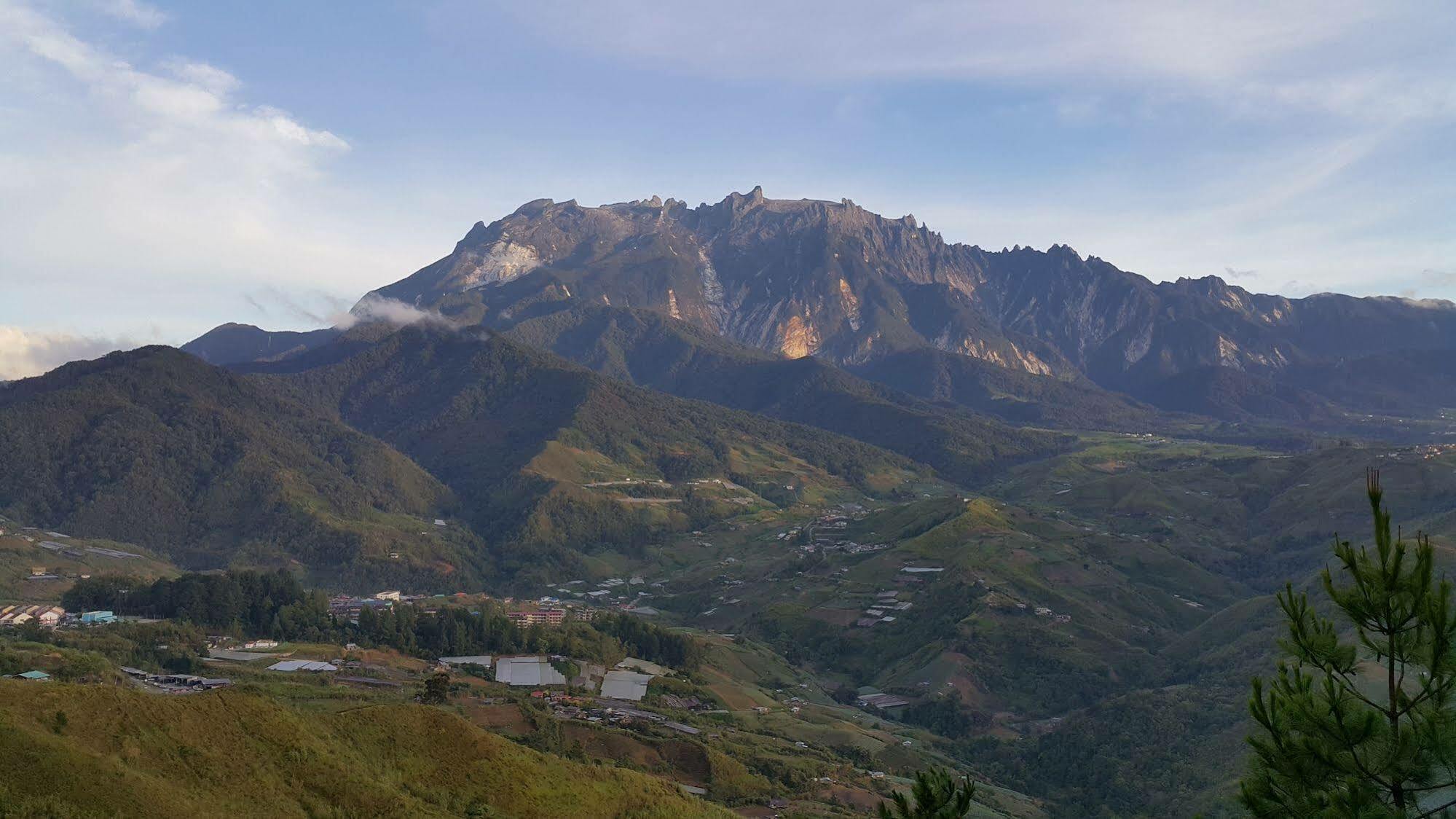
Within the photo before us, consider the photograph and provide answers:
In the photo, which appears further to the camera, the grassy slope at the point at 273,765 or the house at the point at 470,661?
the house at the point at 470,661

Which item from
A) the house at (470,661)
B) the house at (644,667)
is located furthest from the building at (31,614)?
the house at (644,667)

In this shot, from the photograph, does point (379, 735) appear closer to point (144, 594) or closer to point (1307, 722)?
point (1307, 722)

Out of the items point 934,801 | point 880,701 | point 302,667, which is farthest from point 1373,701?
point 880,701

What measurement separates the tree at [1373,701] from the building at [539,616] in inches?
4731

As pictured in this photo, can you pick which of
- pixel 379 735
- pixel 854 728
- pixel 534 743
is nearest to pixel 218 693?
pixel 379 735

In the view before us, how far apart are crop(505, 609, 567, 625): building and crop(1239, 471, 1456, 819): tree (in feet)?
394

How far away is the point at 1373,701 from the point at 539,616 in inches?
5398

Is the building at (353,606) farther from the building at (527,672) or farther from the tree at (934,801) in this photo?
the tree at (934,801)

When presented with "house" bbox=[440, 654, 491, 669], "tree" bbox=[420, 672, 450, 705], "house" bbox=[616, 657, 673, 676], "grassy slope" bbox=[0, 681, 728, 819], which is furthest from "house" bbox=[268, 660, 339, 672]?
"grassy slope" bbox=[0, 681, 728, 819]

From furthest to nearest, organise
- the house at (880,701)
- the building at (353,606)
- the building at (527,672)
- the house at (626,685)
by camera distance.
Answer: the building at (353,606), the house at (880,701), the building at (527,672), the house at (626,685)

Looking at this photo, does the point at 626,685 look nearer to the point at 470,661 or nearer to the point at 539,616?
the point at 470,661

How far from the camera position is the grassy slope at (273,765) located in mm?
47406

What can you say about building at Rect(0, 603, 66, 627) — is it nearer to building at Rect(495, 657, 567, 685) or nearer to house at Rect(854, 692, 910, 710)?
building at Rect(495, 657, 567, 685)

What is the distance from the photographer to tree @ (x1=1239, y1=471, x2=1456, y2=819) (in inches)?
827
